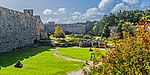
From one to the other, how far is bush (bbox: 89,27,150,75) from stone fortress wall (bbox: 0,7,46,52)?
38.6m

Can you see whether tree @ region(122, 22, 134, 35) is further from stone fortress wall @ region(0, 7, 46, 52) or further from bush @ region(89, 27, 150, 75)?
stone fortress wall @ region(0, 7, 46, 52)

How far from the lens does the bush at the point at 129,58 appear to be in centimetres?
1167

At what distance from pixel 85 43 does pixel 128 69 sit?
5783cm

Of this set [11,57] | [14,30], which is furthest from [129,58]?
[14,30]

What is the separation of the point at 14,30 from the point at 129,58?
1938 inches

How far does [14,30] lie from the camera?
59.2m

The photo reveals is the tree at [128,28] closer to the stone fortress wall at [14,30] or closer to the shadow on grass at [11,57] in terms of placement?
the shadow on grass at [11,57]

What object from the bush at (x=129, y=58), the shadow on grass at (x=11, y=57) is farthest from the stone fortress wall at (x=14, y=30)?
the bush at (x=129, y=58)

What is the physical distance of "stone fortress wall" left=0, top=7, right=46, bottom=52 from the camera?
51.7 meters

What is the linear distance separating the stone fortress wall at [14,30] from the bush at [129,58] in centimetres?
3857

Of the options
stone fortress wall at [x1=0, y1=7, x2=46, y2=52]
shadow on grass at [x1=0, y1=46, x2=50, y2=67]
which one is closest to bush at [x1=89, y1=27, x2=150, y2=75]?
shadow on grass at [x1=0, y1=46, x2=50, y2=67]

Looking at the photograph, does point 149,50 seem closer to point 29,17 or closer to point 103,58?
point 103,58

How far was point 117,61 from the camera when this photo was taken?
12.3 meters

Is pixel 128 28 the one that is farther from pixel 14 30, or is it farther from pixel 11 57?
pixel 14 30
